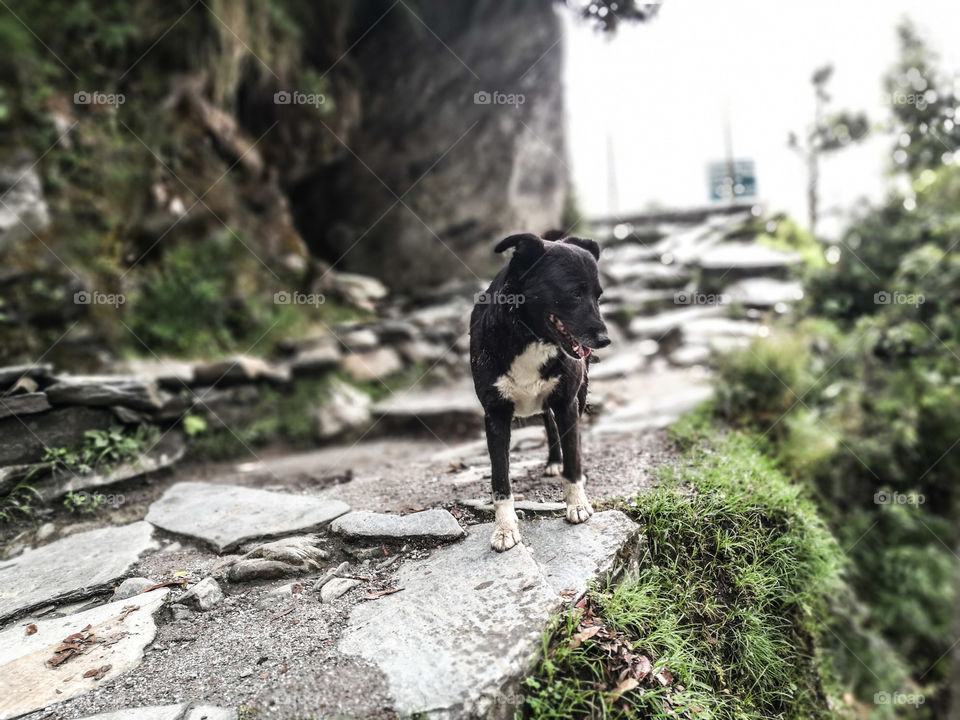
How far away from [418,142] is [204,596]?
8.30 m

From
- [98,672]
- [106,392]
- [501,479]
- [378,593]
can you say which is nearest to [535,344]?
[501,479]

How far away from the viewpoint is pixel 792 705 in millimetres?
2936

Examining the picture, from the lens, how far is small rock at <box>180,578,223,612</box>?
2629 millimetres

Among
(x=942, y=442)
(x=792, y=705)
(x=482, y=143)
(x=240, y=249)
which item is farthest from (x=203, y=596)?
(x=482, y=143)

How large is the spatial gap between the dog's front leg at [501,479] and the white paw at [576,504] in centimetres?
32

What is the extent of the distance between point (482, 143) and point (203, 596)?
8.71 metres

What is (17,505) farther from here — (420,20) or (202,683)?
(420,20)

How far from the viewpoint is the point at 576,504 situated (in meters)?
3.04

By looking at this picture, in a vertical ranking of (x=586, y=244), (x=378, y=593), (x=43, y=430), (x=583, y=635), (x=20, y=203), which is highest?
(x=20, y=203)

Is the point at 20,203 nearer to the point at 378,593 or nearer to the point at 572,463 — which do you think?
the point at 378,593

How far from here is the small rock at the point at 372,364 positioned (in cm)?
680

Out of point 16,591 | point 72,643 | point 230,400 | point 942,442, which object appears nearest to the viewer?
point 72,643

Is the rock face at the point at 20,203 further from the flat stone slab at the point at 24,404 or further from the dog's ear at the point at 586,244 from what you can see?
the dog's ear at the point at 586,244

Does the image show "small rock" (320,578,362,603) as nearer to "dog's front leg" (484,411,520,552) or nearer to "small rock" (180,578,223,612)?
"small rock" (180,578,223,612)
